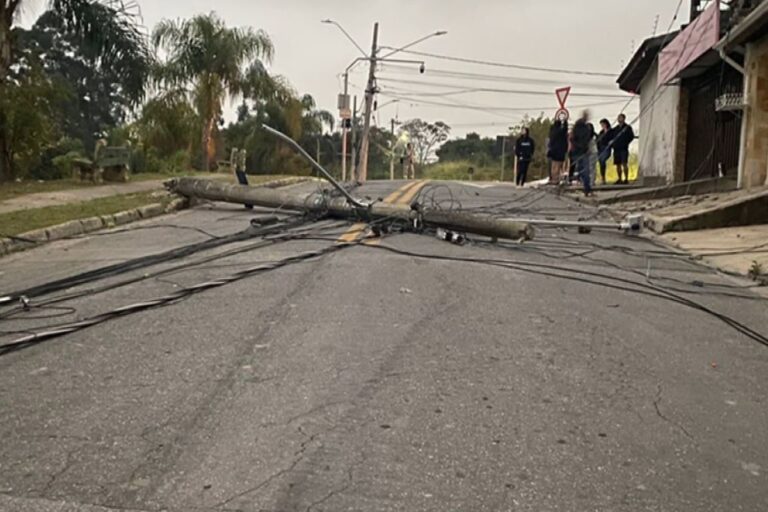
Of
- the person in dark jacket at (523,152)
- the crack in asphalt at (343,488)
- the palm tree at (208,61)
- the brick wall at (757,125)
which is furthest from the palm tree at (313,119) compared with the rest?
A: the crack in asphalt at (343,488)

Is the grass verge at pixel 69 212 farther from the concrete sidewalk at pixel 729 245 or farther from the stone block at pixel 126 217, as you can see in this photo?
the concrete sidewalk at pixel 729 245

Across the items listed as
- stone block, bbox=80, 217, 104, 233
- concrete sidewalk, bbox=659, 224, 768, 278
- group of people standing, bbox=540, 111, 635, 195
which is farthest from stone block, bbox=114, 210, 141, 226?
group of people standing, bbox=540, 111, 635, 195

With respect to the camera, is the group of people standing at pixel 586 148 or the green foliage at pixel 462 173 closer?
the group of people standing at pixel 586 148

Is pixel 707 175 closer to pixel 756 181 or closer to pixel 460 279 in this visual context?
pixel 756 181

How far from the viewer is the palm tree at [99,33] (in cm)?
1555

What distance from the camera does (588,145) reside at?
67.0ft

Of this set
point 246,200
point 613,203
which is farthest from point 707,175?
point 246,200

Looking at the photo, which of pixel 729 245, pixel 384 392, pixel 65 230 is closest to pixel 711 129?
pixel 729 245

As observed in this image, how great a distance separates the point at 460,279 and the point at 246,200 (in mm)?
6418

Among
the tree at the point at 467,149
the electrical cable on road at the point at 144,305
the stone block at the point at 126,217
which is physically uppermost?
the tree at the point at 467,149

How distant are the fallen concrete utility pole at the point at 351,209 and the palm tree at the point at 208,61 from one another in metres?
17.0

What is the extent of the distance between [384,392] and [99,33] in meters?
14.2

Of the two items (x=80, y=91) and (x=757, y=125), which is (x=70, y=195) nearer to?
(x=757, y=125)

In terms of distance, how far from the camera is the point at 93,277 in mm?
7262
